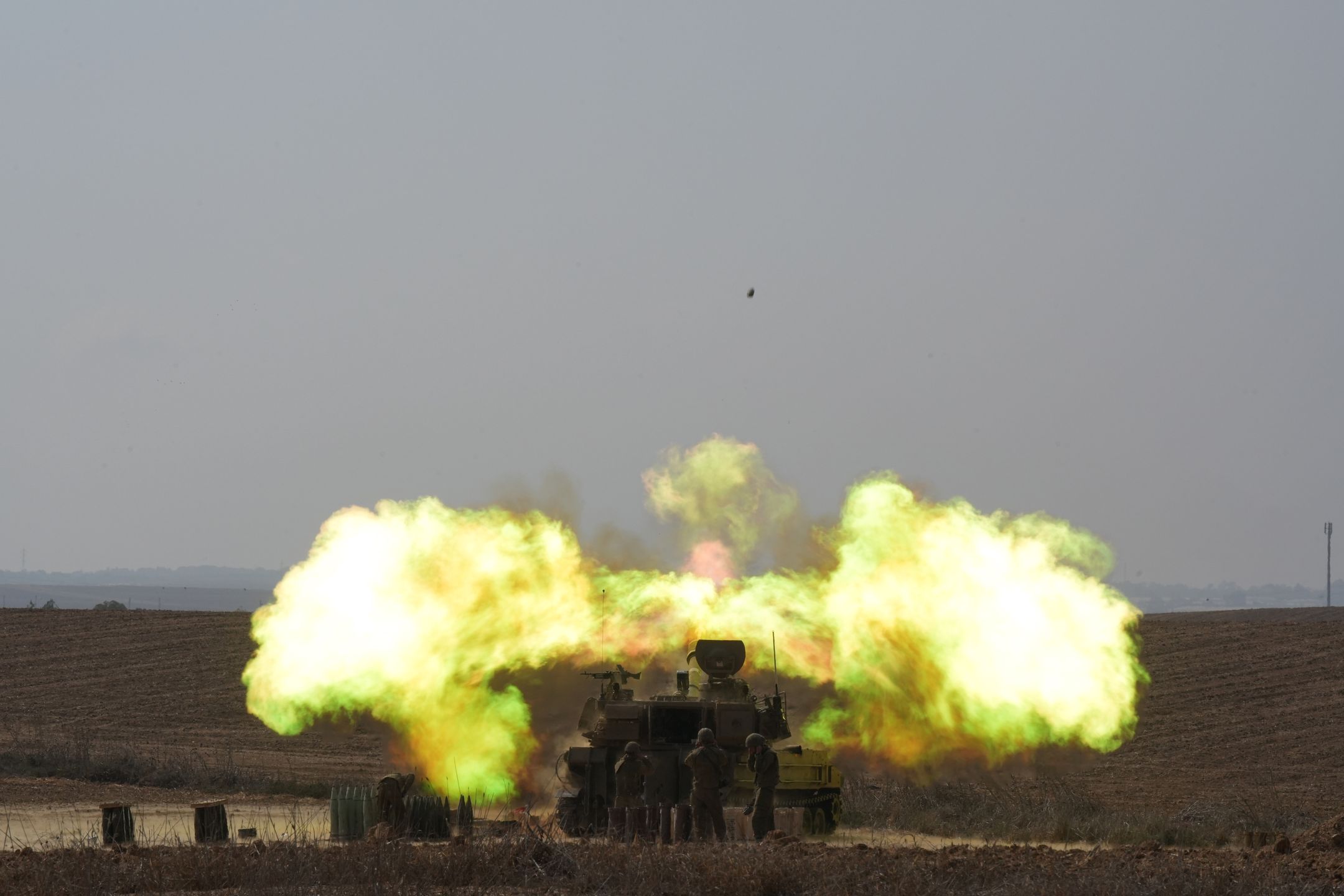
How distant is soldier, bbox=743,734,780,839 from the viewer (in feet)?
71.7

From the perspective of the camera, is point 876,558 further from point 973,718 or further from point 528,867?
point 528,867

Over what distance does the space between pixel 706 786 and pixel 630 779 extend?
2284 mm

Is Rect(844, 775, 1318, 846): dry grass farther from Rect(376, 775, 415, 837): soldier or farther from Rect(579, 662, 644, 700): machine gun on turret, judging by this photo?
Rect(376, 775, 415, 837): soldier

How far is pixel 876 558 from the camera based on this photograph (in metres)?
29.0

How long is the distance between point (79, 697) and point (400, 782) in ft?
106

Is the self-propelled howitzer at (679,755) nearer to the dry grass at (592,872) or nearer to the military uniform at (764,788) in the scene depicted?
the military uniform at (764,788)

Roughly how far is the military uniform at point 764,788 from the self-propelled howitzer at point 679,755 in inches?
111

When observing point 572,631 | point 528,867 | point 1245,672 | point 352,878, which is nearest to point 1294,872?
point 528,867

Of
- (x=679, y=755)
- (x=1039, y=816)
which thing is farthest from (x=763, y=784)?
(x=1039, y=816)

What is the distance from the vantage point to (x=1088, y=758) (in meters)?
33.5

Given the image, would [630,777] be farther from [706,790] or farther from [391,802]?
[391,802]

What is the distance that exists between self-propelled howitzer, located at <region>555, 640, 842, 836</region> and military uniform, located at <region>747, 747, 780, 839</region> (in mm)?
2813

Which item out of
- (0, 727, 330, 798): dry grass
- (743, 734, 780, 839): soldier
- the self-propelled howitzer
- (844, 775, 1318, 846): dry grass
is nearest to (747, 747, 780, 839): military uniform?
(743, 734, 780, 839): soldier


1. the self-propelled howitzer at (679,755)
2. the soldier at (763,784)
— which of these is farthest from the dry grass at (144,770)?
the soldier at (763,784)
